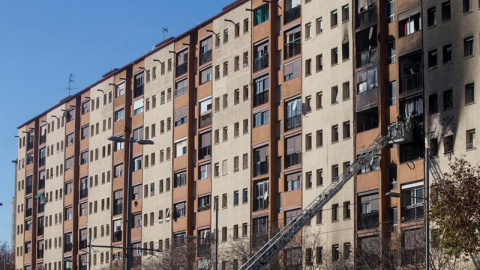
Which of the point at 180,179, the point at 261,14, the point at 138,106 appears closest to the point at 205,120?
the point at 180,179

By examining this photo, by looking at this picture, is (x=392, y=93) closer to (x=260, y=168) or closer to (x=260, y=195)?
(x=260, y=168)

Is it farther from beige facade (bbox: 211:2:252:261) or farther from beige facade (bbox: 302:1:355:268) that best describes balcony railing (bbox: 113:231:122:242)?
beige facade (bbox: 302:1:355:268)

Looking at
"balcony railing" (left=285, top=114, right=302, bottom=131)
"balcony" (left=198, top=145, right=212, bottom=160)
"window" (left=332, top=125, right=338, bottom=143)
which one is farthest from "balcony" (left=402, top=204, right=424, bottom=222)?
"balcony" (left=198, top=145, right=212, bottom=160)

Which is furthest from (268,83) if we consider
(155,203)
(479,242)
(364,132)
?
(479,242)

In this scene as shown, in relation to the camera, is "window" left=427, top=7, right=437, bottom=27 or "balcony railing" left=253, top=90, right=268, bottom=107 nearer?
"window" left=427, top=7, right=437, bottom=27

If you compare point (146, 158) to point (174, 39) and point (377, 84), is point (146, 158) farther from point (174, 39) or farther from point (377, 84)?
point (377, 84)

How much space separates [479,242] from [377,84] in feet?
84.9

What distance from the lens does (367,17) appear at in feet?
276

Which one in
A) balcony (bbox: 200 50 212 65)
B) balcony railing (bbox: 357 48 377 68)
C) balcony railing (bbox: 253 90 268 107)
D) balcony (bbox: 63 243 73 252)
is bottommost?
balcony (bbox: 63 243 73 252)

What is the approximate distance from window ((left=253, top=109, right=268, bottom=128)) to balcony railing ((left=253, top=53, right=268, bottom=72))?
12.5 feet

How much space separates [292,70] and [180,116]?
2065cm

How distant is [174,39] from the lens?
113750 millimetres

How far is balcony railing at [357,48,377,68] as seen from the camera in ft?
271

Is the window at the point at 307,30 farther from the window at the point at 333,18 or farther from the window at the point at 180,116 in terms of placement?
the window at the point at 180,116
